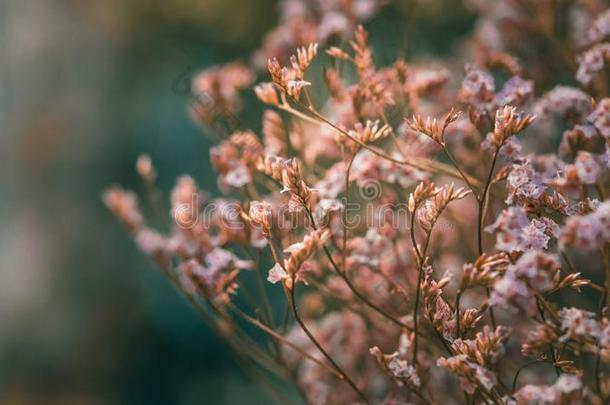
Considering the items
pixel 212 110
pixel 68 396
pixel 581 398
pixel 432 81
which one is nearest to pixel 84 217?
pixel 68 396

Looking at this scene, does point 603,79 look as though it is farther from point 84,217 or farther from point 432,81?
point 84,217

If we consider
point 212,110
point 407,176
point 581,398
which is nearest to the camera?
point 581,398

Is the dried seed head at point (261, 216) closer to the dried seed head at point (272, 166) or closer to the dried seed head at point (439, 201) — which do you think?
the dried seed head at point (272, 166)

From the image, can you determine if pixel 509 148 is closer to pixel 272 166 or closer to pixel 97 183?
pixel 272 166

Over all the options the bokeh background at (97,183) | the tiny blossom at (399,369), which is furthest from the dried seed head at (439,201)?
the bokeh background at (97,183)

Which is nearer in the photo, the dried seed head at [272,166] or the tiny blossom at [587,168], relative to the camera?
the tiny blossom at [587,168]

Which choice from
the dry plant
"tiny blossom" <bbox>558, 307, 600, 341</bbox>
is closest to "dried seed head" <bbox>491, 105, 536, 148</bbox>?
the dry plant
